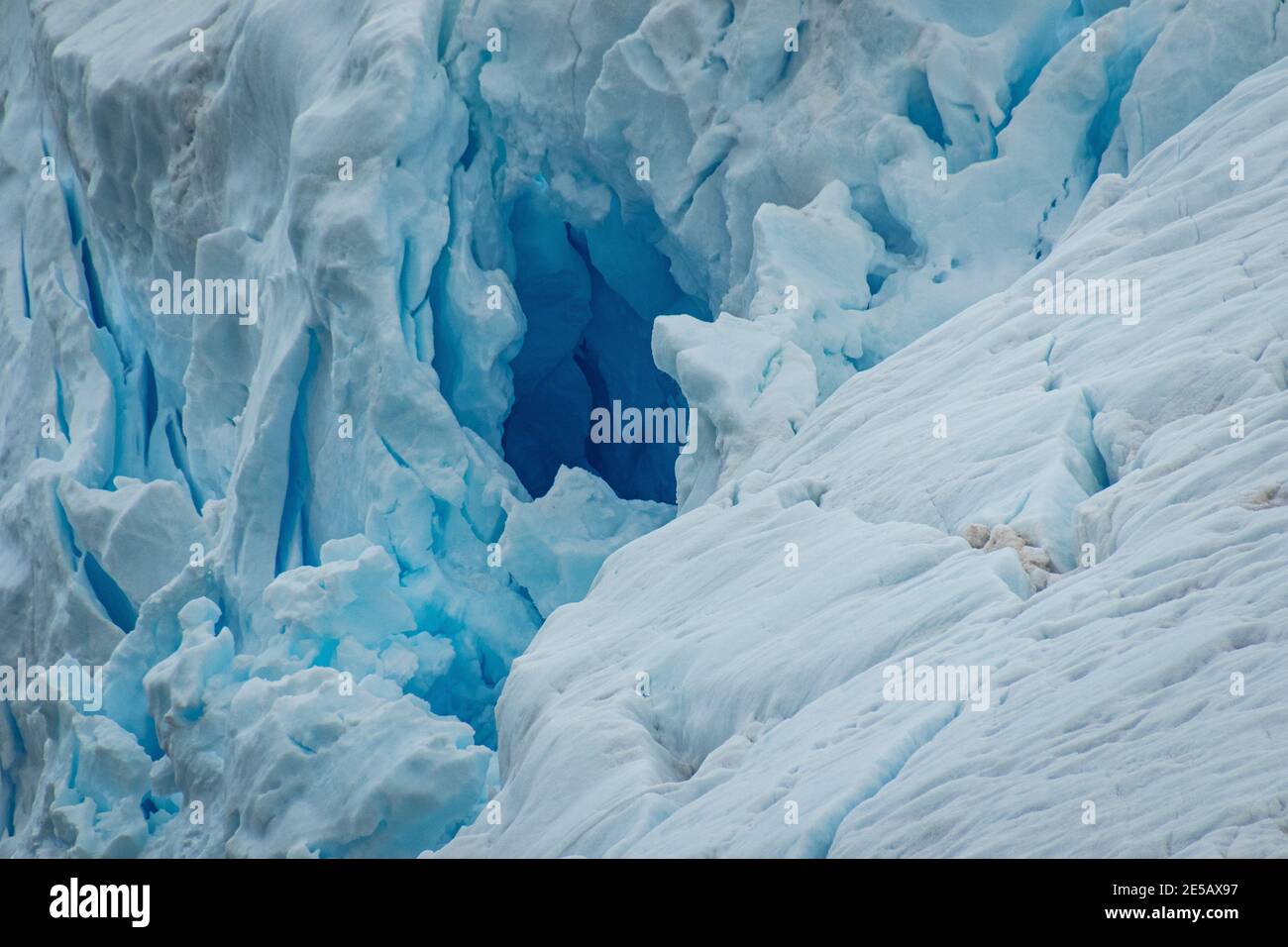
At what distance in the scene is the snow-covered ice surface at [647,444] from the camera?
5766mm

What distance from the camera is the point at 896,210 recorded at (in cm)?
984

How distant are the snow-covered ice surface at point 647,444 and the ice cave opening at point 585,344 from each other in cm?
4

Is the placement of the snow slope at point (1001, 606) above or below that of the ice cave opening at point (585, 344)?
below

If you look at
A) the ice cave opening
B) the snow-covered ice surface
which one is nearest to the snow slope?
the snow-covered ice surface

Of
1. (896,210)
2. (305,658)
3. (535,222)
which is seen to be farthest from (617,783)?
(535,222)

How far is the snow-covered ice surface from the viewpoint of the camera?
5766mm

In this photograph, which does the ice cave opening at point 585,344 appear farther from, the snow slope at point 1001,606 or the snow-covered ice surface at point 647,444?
the snow slope at point 1001,606

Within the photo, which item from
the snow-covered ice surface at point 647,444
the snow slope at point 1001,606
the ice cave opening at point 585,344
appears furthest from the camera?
the ice cave opening at point 585,344

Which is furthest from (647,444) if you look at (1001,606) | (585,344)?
(1001,606)

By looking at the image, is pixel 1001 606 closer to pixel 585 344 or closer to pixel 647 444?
pixel 647 444

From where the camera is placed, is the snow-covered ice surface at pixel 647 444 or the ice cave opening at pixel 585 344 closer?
the snow-covered ice surface at pixel 647 444

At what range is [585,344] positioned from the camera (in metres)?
13.1

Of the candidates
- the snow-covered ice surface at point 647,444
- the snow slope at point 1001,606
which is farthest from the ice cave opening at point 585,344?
the snow slope at point 1001,606

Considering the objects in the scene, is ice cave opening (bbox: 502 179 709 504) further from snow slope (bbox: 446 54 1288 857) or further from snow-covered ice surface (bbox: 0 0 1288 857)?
snow slope (bbox: 446 54 1288 857)
